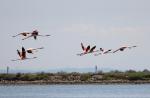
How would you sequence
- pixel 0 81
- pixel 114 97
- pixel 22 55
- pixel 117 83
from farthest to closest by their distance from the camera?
pixel 0 81, pixel 117 83, pixel 114 97, pixel 22 55

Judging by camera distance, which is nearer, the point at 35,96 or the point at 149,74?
the point at 35,96

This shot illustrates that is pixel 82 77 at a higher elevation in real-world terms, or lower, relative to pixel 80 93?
higher

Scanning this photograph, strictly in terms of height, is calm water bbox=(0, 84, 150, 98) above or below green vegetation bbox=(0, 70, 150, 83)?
below

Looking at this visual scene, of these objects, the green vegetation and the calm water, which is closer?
the calm water

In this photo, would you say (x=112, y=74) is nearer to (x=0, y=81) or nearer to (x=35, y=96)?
(x=0, y=81)

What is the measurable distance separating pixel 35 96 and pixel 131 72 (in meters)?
37.4

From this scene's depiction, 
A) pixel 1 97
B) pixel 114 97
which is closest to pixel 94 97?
pixel 114 97

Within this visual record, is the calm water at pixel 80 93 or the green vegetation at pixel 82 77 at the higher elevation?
the green vegetation at pixel 82 77

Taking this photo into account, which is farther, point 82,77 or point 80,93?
point 82,77

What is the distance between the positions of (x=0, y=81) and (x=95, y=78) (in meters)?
11.4

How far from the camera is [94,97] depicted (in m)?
60.3

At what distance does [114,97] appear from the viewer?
59.4m

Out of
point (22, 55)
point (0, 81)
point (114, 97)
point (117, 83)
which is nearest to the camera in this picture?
point (22, 55)

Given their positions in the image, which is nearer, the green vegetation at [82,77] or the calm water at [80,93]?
the calm water at [80,93]
